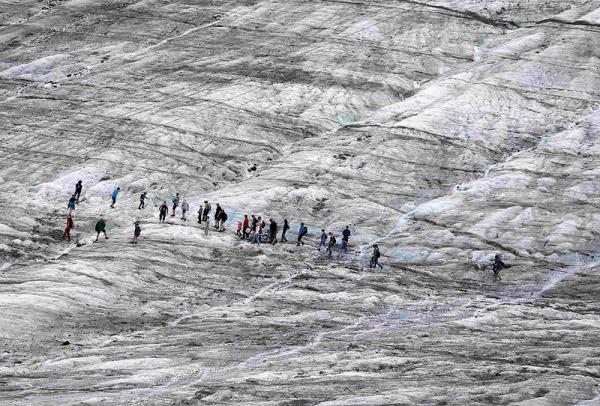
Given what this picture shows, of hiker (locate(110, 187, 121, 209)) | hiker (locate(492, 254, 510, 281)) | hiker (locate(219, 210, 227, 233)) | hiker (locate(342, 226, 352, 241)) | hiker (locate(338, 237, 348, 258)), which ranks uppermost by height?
hiker (locate(110, 187, 121, 209))

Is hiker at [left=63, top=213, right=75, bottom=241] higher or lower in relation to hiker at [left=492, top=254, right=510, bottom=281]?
higher

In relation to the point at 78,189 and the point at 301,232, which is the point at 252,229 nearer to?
the point at 301,232

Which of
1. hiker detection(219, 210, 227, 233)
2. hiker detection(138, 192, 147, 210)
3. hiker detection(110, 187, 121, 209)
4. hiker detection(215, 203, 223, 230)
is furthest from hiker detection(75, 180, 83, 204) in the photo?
hiker detection(219, 210, 227, 233)

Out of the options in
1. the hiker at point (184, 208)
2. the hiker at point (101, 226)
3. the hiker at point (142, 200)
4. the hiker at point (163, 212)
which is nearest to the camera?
the hiker at point (101, 226)

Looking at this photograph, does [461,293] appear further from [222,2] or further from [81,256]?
[222,2]

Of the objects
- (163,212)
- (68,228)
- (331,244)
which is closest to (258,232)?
(331,244)

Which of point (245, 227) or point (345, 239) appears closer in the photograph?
point (345, 239)

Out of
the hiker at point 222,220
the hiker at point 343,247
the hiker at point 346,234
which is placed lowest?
the hiker at point 343,247

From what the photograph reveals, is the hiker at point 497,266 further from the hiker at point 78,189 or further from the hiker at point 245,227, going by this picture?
the hiker at point 78,189

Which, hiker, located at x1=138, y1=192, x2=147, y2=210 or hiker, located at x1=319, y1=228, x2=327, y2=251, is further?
hiker, located at x1=138, y1=192, x2=147, y2=210

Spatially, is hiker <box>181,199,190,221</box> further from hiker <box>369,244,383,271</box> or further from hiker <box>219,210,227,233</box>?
hiker <box>369,244,383,271</box>

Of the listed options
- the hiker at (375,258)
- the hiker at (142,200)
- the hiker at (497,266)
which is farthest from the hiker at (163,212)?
the hiker at (497,266)
